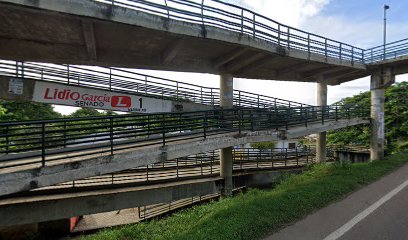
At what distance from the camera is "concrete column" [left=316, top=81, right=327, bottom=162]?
17.6 metres

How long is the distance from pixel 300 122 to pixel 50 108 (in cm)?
3321

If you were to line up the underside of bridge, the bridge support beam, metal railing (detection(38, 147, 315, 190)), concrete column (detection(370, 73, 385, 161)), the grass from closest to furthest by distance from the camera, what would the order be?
1. the grass
2. the underside of bridge
3. metal railing (detection(38, 147, 315, 190))
4. the bridge support beam
5. concrete column (detection(370, 73, 385, 161))

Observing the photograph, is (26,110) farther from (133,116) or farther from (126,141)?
(133,116)

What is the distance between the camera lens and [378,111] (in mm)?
17172

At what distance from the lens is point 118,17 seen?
853 centimetres

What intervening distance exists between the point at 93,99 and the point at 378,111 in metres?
17.0

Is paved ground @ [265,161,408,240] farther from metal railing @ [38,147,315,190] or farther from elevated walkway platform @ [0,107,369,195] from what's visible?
metal railing @ [38,147,315,190]

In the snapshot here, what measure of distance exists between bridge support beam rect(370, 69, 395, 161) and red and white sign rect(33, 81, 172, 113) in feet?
44.9

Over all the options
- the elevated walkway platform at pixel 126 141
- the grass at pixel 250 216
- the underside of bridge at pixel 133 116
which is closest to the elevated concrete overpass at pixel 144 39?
the underside of bridge at pixel 133 116

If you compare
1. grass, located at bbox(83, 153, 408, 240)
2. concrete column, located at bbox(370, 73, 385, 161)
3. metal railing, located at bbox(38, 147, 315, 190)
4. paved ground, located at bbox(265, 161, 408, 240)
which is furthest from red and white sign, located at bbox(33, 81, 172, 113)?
concrete column, located at bbox(370, 73, 385, 161)

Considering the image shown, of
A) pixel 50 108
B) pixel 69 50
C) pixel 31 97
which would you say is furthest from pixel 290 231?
pixel 50 108

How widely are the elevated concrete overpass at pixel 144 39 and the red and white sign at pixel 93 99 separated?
179cm

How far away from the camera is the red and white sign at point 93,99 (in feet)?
30.5

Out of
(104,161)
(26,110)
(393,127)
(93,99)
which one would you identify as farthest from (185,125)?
(26,110)
